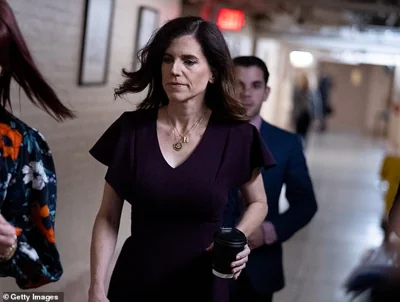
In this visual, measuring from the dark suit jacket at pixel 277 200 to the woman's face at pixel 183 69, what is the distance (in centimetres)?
76

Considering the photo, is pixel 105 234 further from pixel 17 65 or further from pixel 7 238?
pixel 17 65

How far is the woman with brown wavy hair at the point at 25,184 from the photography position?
1612 millimetres

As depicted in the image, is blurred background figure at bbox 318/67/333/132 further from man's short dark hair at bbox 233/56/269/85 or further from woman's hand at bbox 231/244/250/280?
woman's hand at bbox 231/244/250/280

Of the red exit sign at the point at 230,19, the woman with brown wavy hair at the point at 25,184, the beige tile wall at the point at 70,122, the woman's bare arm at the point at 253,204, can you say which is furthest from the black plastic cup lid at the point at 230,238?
the red exit sign at the point at 230,19

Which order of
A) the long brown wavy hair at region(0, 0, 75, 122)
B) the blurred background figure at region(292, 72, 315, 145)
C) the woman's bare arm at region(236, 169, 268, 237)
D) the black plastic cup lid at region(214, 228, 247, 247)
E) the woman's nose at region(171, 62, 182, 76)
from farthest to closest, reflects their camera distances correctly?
the blurred background figure at region(292, 72, 315, 145), the woman's bare arm at region(236, 169, 268, 237), the woman's nose at region(171, 62, 182, 76), the black plastic cup lid at region(214, 228, 247, 247), the long brown wavy hair at region(0, 0, 75, 122)

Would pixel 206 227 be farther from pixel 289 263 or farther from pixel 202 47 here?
pixel 289 263

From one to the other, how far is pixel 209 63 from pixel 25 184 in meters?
0.57

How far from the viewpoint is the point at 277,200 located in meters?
2.60

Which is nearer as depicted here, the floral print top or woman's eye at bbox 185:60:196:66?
the floral print top

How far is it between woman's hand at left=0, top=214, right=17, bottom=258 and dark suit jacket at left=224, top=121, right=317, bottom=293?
1056 millimetres

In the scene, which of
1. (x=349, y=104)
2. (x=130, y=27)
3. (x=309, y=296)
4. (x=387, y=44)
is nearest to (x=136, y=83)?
(x=130, y=27)

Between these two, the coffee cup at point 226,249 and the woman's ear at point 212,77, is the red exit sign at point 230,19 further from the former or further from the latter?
the coffee cup at point 226,249

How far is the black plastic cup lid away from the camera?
1.72 m

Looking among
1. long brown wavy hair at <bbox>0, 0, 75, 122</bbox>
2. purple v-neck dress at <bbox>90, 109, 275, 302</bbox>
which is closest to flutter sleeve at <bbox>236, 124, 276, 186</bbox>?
purple v-neck dress at <bbox>90, 109, 275, 302</bbox>
